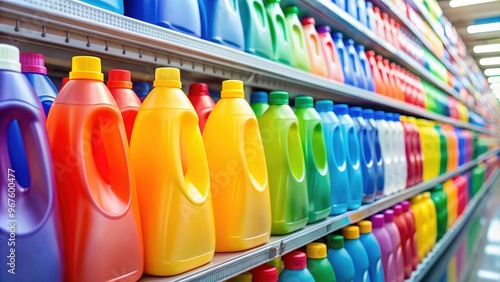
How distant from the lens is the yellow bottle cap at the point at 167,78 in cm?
91

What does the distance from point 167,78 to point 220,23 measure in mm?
337

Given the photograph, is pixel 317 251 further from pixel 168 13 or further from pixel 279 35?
pixel 168 13

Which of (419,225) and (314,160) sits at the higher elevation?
(314,160)

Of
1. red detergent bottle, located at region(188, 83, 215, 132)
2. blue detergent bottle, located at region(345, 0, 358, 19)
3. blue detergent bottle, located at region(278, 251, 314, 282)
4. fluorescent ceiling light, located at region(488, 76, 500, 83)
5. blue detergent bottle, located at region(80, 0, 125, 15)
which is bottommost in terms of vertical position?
blue detergent bottle, located at region(278, 251, 314, 282)

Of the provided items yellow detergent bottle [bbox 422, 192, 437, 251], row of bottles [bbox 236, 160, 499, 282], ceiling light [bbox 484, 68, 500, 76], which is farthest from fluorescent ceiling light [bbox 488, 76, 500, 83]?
yellow detergent bottle [bbox 422, 192, 437, 251]

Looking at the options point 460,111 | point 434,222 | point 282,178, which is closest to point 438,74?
point 460,111

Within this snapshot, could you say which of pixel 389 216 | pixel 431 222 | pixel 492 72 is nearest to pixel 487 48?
pixel 492 72

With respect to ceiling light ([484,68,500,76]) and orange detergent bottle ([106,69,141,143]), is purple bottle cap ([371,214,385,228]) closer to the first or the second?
orange detergent bottle ([106,69,141,143])

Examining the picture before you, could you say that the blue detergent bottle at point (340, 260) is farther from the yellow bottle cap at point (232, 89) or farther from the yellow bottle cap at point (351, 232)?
the yellow bottle cap at point (232, 89)

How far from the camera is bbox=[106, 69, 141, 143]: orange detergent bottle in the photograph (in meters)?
0.94

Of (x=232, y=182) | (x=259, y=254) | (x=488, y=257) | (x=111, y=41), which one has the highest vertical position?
(x=111, y=41)

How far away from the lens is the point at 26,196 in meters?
0.65

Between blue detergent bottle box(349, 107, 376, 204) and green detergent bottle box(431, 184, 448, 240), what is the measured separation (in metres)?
1.58

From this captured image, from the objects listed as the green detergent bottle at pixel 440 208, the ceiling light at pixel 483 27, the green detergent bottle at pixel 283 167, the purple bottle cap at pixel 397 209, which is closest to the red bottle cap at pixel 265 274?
the green detergent bottle at pixel 283 167
